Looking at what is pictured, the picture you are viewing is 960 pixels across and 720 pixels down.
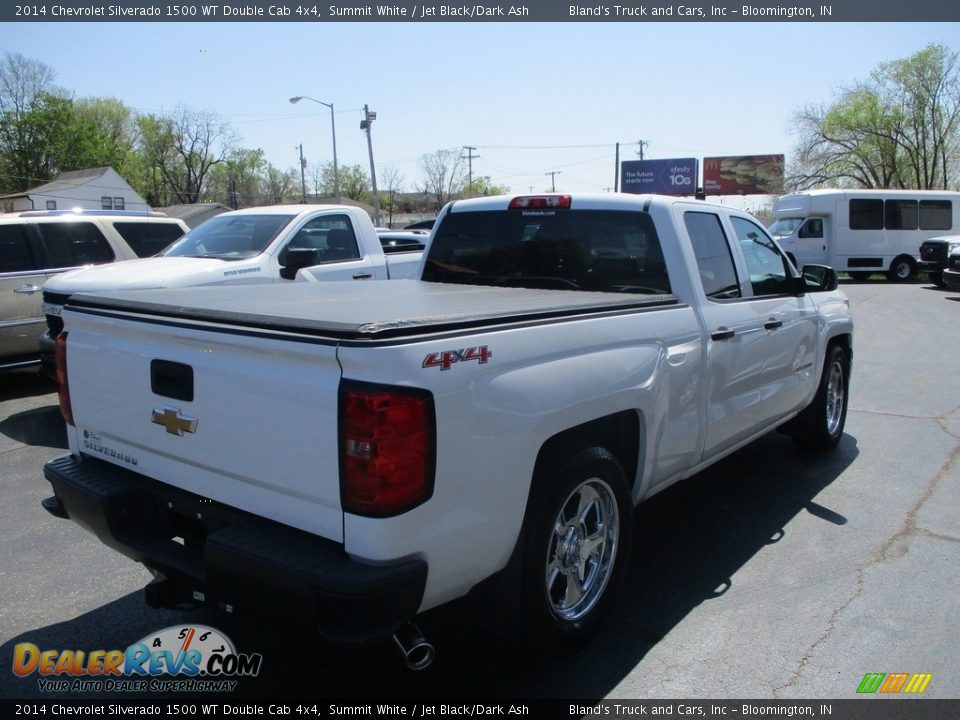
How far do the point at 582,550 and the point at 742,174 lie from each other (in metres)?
62.0

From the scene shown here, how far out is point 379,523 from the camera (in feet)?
7.63

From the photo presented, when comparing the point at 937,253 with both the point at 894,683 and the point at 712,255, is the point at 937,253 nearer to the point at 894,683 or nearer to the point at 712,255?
the point at 712,255

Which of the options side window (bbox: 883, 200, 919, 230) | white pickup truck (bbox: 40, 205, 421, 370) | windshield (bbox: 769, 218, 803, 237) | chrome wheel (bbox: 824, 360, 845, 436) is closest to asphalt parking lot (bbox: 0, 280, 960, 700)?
chrome wheel (bbox: 824, 360, 845, 436)

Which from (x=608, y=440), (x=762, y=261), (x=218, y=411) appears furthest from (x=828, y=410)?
(x=218, y=411)

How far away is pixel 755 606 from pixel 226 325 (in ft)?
9.22

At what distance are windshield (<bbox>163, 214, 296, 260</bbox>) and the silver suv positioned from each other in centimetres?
109

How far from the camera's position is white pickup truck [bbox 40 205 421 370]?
7059 millimetres

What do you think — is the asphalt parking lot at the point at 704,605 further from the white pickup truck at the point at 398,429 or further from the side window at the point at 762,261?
the side window at the point at 762,261

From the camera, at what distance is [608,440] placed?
3.48m

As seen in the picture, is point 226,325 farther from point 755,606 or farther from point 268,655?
point 755,606

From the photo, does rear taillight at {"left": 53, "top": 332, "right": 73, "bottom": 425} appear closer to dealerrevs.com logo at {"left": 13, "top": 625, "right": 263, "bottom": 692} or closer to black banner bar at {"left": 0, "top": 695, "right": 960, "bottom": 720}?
dealerrevs.com logo at {"left": 13, "top": 625, "right": 263, "bottom": 692}

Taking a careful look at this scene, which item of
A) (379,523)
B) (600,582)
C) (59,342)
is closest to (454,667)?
(600,582)

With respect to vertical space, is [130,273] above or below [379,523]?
above

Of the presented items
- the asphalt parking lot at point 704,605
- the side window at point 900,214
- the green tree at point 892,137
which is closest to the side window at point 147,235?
the asphalt parking lot at point 704,605
